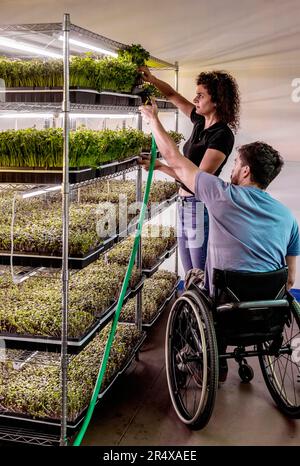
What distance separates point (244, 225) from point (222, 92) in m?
1.40

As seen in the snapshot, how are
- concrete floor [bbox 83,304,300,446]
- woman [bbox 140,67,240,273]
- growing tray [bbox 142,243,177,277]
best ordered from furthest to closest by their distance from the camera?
growing tray [bbox 142,243,177,277], woman [bbox 140,67,240,273], concrete floor [bbox 83,304,300,446]

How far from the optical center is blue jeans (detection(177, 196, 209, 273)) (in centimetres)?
410

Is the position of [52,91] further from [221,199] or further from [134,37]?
[134,37]

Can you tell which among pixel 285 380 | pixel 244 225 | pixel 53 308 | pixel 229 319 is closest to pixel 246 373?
pixel 285 380

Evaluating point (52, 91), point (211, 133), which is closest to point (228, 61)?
point (211, 133)

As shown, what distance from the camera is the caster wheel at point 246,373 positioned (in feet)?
13.2

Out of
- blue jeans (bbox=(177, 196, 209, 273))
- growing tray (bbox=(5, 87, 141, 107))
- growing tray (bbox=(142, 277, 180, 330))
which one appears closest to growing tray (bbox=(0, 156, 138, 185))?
growing tray (bbox=(5, 87, 141, 107))

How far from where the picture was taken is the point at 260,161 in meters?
3.13

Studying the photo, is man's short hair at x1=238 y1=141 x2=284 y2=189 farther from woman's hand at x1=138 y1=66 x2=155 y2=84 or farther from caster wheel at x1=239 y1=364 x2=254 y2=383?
caster wheel at x1=239 y1=364 x2=254 y2=383

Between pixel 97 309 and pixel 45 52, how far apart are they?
5.94 feet

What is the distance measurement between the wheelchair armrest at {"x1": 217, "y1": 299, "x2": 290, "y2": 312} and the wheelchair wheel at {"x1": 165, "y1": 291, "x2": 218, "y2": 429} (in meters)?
0.12

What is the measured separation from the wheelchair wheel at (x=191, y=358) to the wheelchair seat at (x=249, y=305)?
0.33ft

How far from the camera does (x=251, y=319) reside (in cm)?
297

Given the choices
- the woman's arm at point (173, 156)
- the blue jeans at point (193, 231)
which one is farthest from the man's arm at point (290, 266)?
the blue jeans at point (193, 231)
